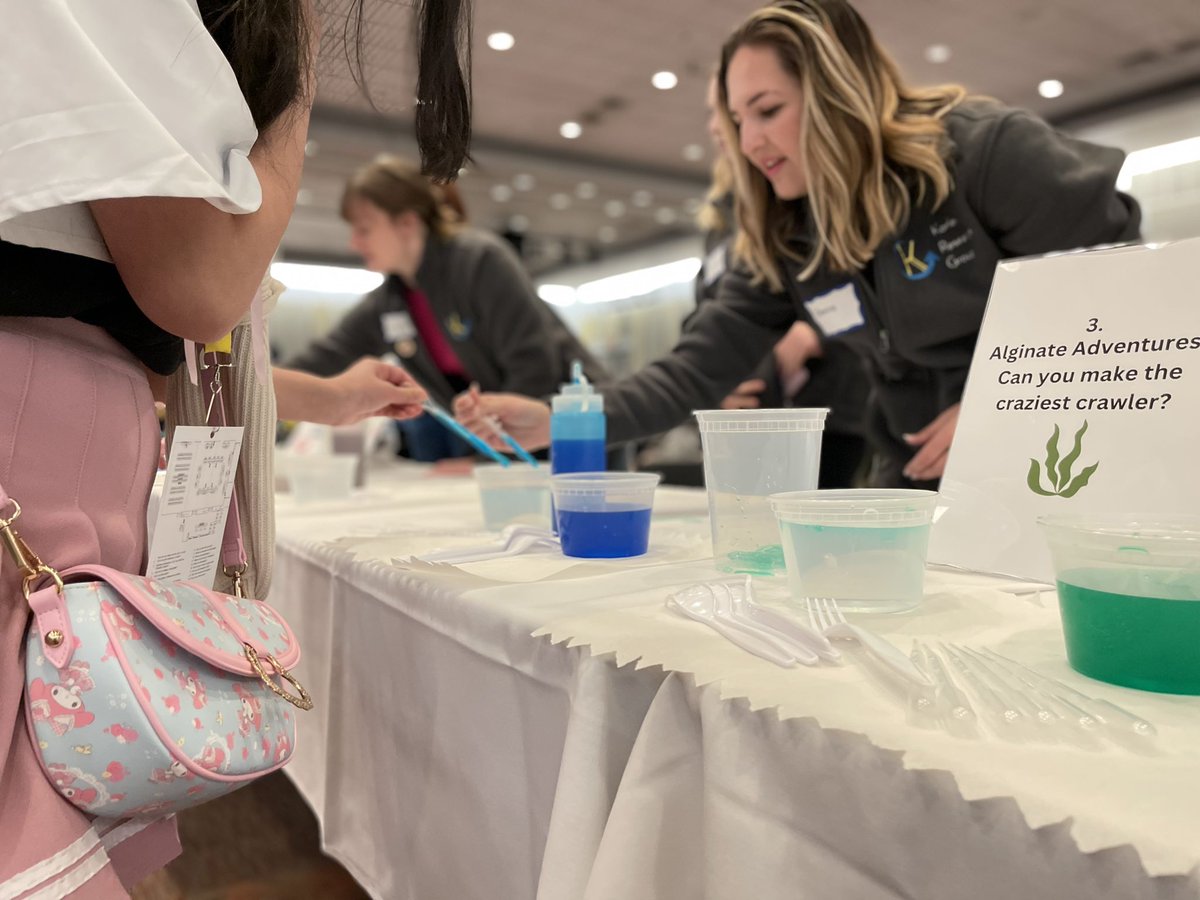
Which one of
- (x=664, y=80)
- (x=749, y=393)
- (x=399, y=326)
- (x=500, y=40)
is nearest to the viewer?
(x=749, y=393)

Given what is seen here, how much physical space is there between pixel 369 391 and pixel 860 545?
2.38 feet

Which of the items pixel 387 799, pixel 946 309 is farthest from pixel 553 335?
pixel 387 799

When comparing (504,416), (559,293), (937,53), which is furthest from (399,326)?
(559,293)

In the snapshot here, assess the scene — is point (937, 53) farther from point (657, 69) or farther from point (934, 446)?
point (934, 446)

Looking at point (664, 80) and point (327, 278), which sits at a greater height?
point (664, 80)

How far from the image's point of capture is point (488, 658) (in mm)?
716

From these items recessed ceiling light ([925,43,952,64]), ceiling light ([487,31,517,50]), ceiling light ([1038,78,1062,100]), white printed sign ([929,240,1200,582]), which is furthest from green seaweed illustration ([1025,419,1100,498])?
ceiling light ([1038,78,1062,100])

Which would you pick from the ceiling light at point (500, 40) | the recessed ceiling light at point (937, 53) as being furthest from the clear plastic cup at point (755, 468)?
the recessed ceiling light at point (937, 53)

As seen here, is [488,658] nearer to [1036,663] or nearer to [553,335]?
[1036,663]

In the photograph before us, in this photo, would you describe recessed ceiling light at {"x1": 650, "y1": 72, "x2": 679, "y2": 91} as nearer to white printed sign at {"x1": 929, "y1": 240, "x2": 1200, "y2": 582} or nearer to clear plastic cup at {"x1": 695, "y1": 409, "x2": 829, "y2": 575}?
white printed sign at {"x1": 929, "y1": 240, "x2": 1200, "y2": 582}

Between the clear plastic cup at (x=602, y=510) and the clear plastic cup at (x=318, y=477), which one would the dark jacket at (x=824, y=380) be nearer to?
the clear plastic cup at (x=318, y=477)

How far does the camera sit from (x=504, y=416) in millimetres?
1312

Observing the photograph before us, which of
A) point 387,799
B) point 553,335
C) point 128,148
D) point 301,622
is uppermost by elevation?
point 553,335

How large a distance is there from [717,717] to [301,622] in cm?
86
